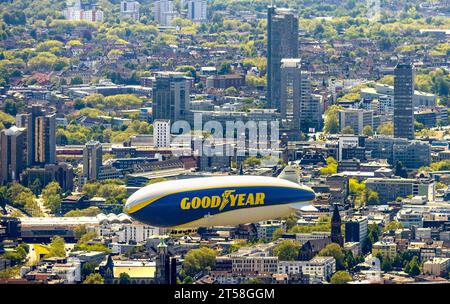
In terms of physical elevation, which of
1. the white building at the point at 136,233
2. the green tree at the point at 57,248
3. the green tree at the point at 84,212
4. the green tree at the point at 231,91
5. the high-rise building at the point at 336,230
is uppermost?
the high-rise building at the point at 336,230

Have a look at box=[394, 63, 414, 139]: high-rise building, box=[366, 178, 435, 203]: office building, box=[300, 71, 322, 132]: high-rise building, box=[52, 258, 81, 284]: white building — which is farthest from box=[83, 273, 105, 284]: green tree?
box=[300, 71, 322, 132]: high-rise building

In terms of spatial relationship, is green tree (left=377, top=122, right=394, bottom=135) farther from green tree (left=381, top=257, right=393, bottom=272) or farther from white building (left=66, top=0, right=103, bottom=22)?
white building (left=66, top=0, right=103, bottom=22)

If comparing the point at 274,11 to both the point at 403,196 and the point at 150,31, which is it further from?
the point at 403,196

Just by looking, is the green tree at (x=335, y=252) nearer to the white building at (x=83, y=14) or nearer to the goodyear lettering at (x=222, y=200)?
the goodyear lettering at (x=222, y=200)

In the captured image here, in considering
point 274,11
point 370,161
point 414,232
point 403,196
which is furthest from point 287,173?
point 274,11

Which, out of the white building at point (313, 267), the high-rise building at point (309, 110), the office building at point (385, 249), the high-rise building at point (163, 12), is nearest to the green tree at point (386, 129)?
the high-rise building at point (309, 110)

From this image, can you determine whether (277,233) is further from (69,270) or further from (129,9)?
(129,9)
